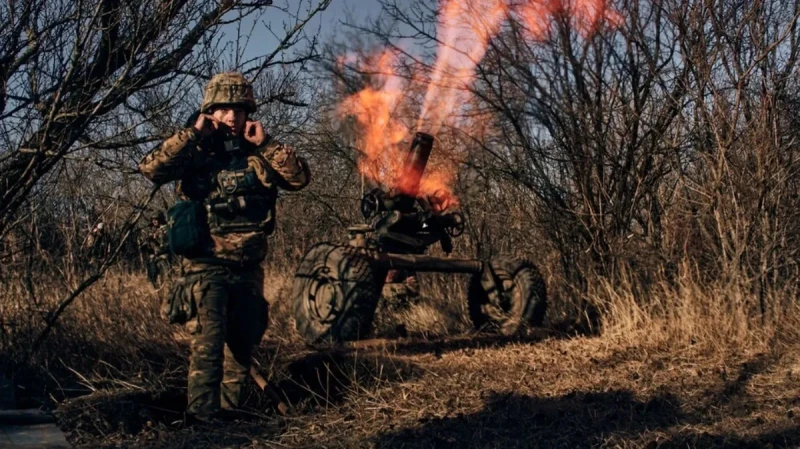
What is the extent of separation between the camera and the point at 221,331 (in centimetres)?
580

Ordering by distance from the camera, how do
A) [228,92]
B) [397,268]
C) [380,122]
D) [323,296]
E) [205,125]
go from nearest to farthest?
1. [205,125]
2. [228,92]
3. [323,296]
4. [397,268]
5. [380,122]

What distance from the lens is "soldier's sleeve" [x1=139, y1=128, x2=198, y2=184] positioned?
5.85 metres

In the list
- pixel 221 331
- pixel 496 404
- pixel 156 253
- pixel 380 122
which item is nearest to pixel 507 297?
pixel 380 122

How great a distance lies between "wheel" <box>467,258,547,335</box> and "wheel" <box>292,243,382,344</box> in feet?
5.10

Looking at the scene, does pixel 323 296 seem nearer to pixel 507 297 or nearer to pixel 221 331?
pixel 507 297

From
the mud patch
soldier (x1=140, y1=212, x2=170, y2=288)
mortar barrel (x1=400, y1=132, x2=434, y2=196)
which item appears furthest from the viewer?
soldier (x1=140, y1=212, x2=170, y2=288)

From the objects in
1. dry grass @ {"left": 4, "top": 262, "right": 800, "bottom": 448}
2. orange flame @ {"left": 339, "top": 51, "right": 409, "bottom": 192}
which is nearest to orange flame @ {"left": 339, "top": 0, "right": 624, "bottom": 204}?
orange flame @ {"left": 339, "top": 51, "right": 409, "bottom": 192}

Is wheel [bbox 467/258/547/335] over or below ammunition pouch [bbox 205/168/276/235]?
below

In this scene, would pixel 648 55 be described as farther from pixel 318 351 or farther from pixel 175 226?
pixel 175 226

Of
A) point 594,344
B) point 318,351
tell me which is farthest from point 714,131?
point 318,351

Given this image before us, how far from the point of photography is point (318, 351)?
25.5 ft

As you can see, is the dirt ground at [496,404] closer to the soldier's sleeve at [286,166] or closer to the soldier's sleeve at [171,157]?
the soldier's sleeve at [286,166]

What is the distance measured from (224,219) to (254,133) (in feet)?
2.02

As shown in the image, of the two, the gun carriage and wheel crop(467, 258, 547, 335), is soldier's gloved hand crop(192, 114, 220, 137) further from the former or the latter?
wheel crop(467, 258, 547, 335)
